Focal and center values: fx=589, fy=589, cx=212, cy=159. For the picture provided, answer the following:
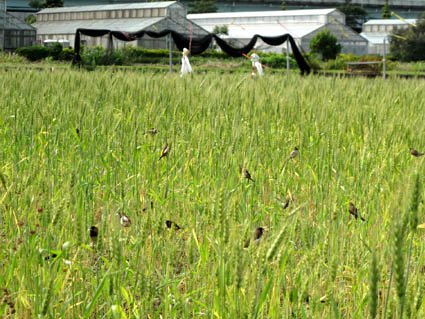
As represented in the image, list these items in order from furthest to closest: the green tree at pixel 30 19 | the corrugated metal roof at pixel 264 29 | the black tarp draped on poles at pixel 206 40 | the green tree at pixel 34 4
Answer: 1. the green tree at pixel 34 4
2. the green tree at pixel 30 19
3. the corrugated metal roof at pixel 264 29
4. the black tarp draped on poles at pixel 206 40

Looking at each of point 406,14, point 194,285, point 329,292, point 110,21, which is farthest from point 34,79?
point 406,14

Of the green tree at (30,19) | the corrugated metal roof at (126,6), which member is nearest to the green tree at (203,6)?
the green tree at (30,19)

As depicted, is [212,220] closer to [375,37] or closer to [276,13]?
[276,13]

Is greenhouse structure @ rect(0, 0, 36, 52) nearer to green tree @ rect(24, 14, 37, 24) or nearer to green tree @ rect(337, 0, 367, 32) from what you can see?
green tree @ rect(24, 14, 37, 24)

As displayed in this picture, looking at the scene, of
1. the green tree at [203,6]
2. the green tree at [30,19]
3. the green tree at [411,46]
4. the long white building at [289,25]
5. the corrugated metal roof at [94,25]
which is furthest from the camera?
the green tree at [203,6]

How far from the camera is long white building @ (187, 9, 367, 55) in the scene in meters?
41.6

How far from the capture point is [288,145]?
9.77 ft

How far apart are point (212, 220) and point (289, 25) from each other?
48505 mm

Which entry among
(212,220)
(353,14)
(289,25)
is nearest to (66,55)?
(289,25)

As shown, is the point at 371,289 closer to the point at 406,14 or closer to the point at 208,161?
the point at 208,161

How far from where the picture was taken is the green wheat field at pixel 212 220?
3.47 ft

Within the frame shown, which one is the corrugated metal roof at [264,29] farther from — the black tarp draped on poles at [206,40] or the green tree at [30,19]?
the black tarp draped on poles at [206,40]

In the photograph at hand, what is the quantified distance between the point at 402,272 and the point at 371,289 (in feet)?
0.17

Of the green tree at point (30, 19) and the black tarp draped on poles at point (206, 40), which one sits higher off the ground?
the green tree at point (30, 19)
